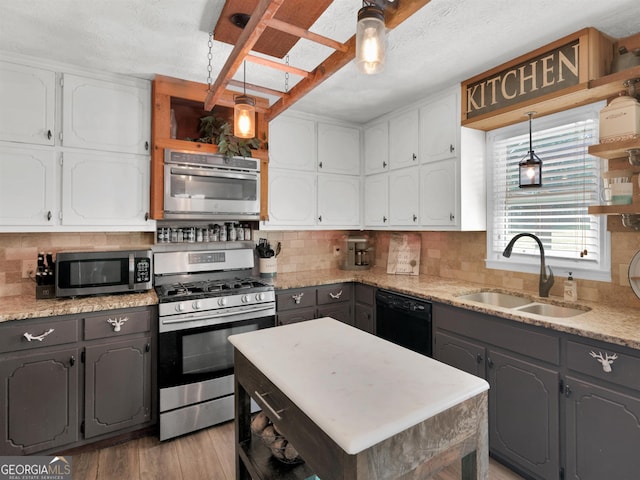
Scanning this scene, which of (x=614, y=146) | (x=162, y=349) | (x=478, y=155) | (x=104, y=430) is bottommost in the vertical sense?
(x=104, y=430)

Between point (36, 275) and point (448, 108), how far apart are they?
3.20 m

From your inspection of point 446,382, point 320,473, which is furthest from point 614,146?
point 320,473

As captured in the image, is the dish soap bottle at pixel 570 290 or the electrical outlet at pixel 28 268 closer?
the dish soap bottle at pixel 570 290

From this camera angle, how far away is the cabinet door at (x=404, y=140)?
10.1ft

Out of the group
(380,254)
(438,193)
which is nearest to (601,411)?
(438,193)

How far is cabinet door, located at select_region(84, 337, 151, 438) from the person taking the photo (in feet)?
7.27

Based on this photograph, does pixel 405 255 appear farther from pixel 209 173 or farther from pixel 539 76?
pixel 209 173

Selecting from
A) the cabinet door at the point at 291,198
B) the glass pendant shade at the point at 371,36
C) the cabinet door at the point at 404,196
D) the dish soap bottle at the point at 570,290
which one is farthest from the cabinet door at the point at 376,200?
the glass pendant shade at the point at 371,36

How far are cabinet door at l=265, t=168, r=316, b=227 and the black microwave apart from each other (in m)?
1.11

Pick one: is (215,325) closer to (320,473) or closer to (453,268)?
(320,473)

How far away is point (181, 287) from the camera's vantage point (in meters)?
2.71

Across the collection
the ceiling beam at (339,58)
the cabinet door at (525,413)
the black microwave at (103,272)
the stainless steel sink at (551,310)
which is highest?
the ceiling beam at (339,58)

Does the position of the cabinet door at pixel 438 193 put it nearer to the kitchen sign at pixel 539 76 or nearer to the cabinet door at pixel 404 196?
the cabinet door at pixel 404 196

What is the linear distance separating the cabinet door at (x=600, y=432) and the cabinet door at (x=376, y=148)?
2.33 metres
